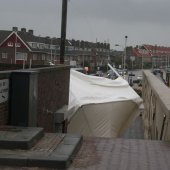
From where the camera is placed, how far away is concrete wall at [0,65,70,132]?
404 inches

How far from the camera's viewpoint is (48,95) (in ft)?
45.1

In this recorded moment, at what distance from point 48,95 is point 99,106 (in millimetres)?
7416

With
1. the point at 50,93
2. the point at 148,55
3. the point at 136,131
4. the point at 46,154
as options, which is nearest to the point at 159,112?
the point at 50,93

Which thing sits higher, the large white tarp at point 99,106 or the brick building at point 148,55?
the brick building at point 148,55

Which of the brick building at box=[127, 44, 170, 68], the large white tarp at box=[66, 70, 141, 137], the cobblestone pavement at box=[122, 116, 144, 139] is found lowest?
the cobblestone pavement at box=[122, 116, 144, 139]

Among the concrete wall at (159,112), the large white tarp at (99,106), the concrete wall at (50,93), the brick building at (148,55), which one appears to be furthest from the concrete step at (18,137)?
the brick building at (148,55)

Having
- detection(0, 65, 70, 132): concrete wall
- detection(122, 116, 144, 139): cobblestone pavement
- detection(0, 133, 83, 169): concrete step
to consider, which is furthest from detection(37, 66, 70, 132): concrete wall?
detection(122, 116, 144, 139): cobblestone pavement

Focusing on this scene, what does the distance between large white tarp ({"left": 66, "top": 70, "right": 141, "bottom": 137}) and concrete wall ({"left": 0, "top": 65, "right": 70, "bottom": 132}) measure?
124 centimetres

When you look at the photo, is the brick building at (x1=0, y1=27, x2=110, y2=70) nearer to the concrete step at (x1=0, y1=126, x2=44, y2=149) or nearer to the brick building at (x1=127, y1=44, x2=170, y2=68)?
the brick building at (x1=127, y1=44, x2=170, y2=68)

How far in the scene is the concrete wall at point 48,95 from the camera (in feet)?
33.7

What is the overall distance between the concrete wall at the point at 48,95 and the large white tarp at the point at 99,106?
4.06ft

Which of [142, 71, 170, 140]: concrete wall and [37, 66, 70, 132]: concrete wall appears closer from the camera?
[142, 71, 170, 140]: concrete wall

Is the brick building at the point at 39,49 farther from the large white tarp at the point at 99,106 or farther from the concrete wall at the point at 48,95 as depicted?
the concrete wall at the point at 48,95

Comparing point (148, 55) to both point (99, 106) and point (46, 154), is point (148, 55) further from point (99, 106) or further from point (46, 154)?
point (46, 154)
